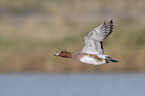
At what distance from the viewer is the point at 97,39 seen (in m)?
3.48

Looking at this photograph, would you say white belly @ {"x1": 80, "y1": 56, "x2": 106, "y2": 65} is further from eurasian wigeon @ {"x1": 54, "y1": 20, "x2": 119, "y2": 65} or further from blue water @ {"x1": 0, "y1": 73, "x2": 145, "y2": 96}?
blue water @ {"x1": 0, "y1": 73, "x2": 145, "y2": 96}

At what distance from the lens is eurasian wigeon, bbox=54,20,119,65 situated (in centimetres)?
317

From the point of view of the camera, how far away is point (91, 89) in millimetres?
18828

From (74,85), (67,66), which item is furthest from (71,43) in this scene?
(74,85)

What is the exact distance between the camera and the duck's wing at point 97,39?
3381 mm

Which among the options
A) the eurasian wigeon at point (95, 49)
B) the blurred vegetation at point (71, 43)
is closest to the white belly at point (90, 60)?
the eurasian wigeon at point (95, 49)

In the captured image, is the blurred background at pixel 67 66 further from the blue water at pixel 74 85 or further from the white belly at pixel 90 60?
the white belly at pixel 90 60

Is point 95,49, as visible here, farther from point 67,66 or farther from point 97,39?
point 67,66

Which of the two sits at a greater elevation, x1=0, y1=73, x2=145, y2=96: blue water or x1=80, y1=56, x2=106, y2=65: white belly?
x1=0, y1=73, x2=145, y2=96: blue water

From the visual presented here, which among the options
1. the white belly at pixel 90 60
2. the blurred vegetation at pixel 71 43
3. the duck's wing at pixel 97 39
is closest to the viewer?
the white belly at pixel 90 60

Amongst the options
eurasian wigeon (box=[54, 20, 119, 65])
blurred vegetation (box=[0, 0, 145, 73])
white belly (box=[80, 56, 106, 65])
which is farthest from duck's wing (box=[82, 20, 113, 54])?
blurred vegetation (box=[0, 0, 145, 73])

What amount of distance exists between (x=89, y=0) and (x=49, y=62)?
23.5 metres

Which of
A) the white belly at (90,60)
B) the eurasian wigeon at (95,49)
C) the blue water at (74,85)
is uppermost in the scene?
the blue water at (74,85)

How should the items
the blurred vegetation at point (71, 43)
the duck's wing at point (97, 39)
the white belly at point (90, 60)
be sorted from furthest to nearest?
the blurred vegetation at point (71, 43) → the duck's wing at point (97, 39) → the white belly at point (90, 60)
